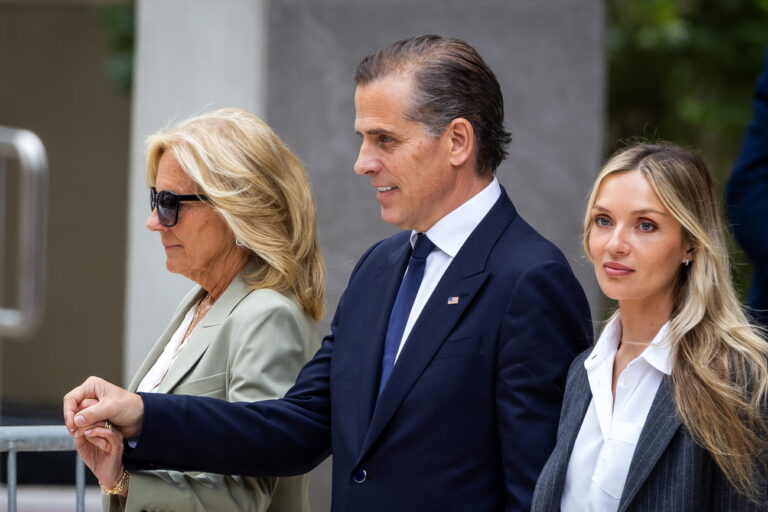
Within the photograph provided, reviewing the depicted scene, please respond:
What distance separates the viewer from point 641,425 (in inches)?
100

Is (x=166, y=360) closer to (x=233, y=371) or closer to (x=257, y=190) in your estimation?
(x=233, y=371)

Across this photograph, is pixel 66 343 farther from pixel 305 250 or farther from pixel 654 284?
pixel 654 284

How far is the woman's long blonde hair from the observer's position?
243cm

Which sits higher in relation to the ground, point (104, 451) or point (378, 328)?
point (378, 328)

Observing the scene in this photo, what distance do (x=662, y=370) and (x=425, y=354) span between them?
532 mm

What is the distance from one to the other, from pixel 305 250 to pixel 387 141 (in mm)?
527

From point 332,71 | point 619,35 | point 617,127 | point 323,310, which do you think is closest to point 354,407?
point 323,310

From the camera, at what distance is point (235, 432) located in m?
2.98

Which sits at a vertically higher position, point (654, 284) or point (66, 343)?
point (654, 284)

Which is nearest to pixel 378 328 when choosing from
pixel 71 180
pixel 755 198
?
pixel 755 198

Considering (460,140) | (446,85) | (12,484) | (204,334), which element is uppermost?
(446,85)

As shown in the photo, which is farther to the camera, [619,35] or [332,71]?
[619,35]

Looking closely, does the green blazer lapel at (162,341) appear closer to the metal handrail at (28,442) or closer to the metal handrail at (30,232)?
the metal handrail at (28,442)

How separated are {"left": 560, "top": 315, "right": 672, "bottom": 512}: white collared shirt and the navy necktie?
0.49m
